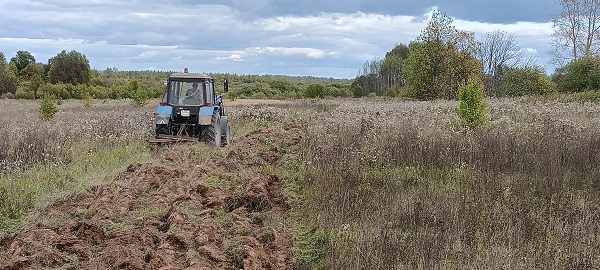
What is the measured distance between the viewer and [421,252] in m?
4.65

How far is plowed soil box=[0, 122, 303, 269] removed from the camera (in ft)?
15.2

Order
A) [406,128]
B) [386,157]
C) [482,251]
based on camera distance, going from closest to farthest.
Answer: [482,251] → [386,157] → [406,128]

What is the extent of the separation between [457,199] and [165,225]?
11.6ft

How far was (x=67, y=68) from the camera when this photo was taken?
2223 inches

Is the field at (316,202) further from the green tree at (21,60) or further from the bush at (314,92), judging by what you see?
the green tree at (21,60)

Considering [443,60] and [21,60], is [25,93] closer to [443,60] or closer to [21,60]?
[21,60]

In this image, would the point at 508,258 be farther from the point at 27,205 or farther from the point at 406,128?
the point at 406,128

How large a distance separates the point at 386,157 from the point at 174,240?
→ 4.67m

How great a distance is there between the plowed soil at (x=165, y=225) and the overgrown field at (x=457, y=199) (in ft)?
1.98

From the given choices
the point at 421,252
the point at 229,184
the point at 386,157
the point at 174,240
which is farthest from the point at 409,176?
the point at 174,240

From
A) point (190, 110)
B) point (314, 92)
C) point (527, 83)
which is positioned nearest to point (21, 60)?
point (314, 92)

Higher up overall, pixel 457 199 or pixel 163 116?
pixel 163 116

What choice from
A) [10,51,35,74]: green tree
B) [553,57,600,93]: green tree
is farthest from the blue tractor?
[10,51,35,74]: green tree

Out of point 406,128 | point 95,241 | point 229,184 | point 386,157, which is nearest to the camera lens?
point 95,241
